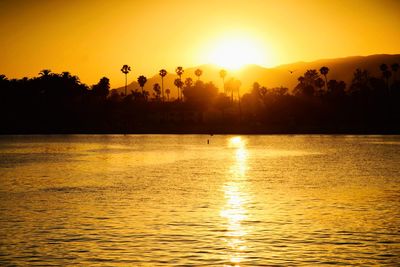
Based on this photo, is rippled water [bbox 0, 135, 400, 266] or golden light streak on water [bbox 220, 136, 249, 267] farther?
golden light streak on water [bbox 220, 136, 249, 267]

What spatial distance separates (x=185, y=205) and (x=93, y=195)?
10.5 meters

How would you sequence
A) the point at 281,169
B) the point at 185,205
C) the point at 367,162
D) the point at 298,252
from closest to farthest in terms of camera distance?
the point at 298,252 → the point at 185,205 → the point at 281,169 → the point at 367,162

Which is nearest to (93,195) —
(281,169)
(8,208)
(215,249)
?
(8,208)

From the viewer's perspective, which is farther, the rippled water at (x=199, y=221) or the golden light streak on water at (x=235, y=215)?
the golden light streak on water at (x=235, y=215)

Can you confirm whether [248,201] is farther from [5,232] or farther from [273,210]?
[5,232]

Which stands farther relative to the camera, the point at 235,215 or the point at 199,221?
the point at 235,215

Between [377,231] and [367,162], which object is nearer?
[377,231]

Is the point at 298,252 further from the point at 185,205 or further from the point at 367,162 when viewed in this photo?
the point at 367,162

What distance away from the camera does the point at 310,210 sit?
133ft

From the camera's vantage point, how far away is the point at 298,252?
2669cm

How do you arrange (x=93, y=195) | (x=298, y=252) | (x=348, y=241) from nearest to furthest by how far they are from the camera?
(x=298, y=252)
(x=348, y=241)
(x=93, y=195)

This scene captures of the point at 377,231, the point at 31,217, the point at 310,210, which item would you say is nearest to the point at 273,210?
the point at 310,210

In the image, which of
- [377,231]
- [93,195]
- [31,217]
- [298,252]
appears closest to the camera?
[298,252]

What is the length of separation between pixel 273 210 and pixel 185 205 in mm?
6923
